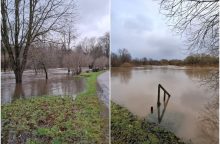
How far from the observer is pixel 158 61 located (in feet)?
8.05

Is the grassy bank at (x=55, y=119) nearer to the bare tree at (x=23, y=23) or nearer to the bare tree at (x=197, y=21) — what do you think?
the bare tree at (x=23, y=23)

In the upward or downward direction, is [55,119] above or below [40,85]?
below

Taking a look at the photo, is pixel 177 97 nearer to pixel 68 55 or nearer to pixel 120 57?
pixel 120 57

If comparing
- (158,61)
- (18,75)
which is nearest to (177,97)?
(158,61)

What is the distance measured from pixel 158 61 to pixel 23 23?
3.57 ft

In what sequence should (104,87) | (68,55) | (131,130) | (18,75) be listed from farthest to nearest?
(131,130) → (104,87) → (68,55) → (18,75)

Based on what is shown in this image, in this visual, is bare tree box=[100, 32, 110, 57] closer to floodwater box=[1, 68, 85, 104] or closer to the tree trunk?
floodwater box=[1, 68, 85, 104]

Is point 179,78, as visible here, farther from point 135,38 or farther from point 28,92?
point 28,92

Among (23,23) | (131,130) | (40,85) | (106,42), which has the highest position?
(23,23)

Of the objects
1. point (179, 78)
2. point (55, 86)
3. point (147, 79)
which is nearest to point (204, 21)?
point (179, 78)

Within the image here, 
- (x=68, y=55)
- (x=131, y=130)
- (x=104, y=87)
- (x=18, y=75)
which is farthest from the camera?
(x=131, y=130)

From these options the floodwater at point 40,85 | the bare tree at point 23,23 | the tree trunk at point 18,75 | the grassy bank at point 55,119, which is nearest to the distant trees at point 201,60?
the grassy bank at point 55,119

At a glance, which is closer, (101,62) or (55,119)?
(55,119)

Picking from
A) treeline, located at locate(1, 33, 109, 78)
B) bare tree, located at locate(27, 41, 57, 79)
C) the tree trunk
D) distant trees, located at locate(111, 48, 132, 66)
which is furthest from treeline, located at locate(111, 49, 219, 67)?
the tree trunk
